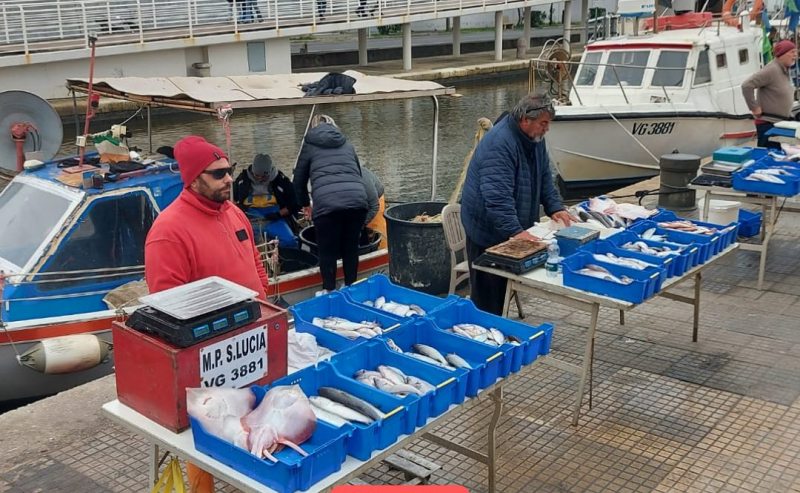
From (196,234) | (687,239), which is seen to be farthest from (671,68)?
(196,234)

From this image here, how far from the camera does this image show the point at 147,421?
353cm

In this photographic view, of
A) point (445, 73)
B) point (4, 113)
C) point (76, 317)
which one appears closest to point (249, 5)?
point (445, 73)

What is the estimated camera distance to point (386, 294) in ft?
16.5

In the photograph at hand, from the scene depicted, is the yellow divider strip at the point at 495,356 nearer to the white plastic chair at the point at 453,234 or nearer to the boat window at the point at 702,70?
the white plastic chair at the point at 453,234

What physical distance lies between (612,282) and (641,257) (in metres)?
0.67

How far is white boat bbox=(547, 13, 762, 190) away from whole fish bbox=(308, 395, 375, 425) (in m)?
12.0

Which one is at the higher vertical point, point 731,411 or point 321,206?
point 321,206

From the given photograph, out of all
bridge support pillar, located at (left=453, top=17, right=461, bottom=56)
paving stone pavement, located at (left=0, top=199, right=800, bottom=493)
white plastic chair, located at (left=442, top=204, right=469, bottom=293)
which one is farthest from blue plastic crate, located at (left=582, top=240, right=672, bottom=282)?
bridge support pillar, located at (left=453, top=17, right=461, bottom=56)

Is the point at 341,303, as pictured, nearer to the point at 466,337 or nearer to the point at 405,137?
the point at 466,337

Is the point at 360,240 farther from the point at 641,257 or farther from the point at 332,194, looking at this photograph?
the point at 641,257

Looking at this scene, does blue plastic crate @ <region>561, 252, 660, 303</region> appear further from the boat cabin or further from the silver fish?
the boat cabin

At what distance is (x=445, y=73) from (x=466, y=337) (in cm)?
2849

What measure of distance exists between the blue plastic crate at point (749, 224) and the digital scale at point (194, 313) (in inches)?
278

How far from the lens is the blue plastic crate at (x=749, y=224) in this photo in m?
9.03
